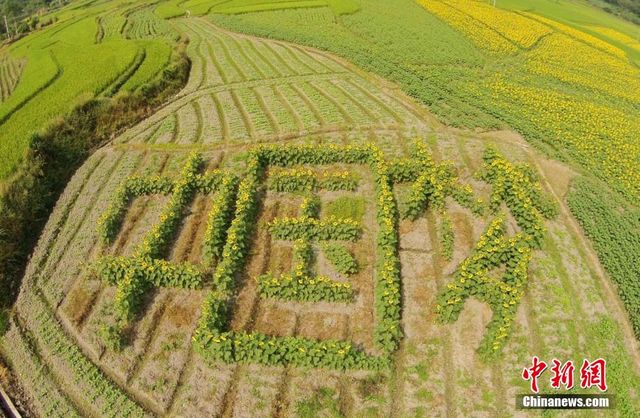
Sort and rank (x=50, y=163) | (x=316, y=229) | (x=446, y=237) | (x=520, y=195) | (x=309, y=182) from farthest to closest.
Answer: (x=50, y=163) < (x=309, y=182) < (x=520, y=195) < (x=316, y=229) < (x=446, y=237)

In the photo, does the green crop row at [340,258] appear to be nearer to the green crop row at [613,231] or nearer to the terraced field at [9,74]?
the green crop row at [613,231]

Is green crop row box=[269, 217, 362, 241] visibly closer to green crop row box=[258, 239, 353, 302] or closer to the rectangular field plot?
the rectangular field plot

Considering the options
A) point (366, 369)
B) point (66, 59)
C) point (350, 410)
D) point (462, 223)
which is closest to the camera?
point (350, 410)

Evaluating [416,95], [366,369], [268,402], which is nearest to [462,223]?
[366,369]

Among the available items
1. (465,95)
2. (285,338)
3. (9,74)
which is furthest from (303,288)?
(9,74)

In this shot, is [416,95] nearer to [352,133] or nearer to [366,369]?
[352,133]

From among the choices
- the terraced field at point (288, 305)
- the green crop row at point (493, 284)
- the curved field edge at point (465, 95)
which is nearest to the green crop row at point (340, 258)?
the terraced field at point (288, 305)

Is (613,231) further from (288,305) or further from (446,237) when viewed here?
(288,305)

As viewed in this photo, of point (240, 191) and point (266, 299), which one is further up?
point (240, 191)
